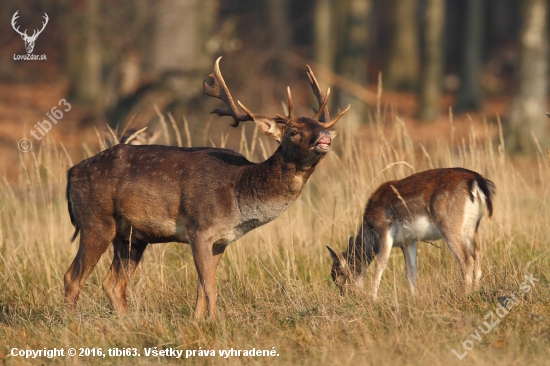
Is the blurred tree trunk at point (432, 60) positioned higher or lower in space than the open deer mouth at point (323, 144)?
higher

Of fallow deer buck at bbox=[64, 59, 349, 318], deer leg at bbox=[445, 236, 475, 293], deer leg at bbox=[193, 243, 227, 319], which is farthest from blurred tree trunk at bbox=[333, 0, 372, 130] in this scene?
deer leg at bbox=[193, 243, 227, 319]

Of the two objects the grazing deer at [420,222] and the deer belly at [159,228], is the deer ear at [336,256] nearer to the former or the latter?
the grazing deer at [420,222]

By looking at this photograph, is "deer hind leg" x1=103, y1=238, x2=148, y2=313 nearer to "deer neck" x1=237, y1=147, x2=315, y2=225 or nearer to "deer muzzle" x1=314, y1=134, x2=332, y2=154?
"deer neck" x1=237, y1=147, x2=315, y2=225

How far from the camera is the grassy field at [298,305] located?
5.33 meters

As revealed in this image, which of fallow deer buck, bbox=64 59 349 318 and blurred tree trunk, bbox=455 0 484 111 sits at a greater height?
blurred tree trunk, bbox=455 0 484 111

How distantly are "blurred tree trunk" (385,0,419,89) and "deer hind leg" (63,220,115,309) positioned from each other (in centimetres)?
2041

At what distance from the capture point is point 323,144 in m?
5.64

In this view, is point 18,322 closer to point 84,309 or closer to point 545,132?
point 84,309

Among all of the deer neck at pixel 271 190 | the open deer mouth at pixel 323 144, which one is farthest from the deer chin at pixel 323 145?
the deer neck at pixel 271 190

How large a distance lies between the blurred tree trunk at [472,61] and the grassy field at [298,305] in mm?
14790

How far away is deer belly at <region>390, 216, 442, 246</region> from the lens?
697cm

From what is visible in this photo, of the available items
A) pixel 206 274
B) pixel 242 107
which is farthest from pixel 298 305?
pixel 242 107

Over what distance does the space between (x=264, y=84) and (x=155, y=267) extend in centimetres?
695

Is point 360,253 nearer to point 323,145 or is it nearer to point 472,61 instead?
point 323,145
